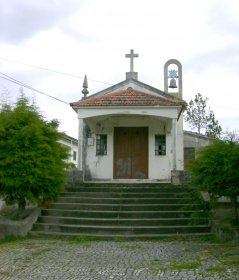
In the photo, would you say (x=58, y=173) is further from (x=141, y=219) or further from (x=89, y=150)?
(x=89, y=150)

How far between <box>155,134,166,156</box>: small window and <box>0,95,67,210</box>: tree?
622cm

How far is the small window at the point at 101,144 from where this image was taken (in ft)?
55.5

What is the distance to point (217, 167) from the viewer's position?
1009 centimetres

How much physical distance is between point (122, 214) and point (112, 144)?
5.99 metres

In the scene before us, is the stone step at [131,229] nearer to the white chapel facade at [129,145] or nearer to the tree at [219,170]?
the tree at [219,170]

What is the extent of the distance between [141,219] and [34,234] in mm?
2822

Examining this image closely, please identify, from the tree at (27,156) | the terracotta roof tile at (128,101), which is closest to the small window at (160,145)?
the terracotta roof tile at (128,101)

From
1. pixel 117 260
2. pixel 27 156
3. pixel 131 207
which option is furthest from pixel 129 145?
pixel 117 260

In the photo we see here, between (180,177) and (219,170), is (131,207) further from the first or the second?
(180,177)

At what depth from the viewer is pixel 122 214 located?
11141 mm

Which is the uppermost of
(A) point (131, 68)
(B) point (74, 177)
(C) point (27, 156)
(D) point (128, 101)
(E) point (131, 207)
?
(A) point (131, 68)

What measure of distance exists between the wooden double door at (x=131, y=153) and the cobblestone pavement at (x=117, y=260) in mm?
7090

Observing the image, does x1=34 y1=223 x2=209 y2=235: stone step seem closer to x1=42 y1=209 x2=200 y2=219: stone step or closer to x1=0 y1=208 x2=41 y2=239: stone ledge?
x1=42 y1=209 x2=200 y2=219: stone step

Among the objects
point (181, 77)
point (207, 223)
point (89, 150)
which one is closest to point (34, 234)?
Answer: point (207, 223)
